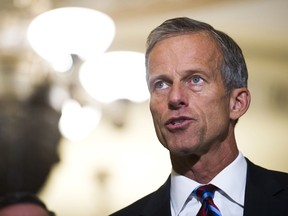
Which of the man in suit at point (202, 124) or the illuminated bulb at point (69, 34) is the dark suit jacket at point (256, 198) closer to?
the man in suit at point (202, 124)

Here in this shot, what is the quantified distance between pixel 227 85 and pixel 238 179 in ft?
0.62

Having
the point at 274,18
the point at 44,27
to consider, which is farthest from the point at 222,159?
the point at 44,27

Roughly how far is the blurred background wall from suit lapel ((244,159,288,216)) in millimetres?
581

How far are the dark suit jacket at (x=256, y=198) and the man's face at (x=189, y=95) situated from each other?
11cm

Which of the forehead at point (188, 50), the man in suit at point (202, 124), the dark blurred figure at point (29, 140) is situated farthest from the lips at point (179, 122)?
the dark blurred figure at point (29, 140)

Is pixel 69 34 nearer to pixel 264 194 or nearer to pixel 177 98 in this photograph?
pixel 177 98

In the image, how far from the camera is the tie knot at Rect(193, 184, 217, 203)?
3.28 feet

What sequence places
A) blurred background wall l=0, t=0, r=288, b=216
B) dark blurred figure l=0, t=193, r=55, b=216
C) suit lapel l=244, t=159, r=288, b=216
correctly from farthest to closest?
blurred background wall l=0, t=0, r=288, b=216 < dark blurred figure l=0, t=193, r=55, b=216 < suit lapel l=244, t=159, r=288, b=216

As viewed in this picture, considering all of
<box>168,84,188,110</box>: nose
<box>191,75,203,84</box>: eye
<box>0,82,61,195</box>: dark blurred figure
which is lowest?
<box>0,82,61,195</box>: dark blurred figure

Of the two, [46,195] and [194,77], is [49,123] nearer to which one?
[46,195]

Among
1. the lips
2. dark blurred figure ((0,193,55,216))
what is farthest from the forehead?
dark blurred figure ((0,193,55,216))

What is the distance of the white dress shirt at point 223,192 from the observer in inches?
39.4

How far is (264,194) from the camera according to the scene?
988 millimetres

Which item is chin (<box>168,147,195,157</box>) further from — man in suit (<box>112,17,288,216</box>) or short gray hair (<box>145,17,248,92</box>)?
short gray hair (<box>145,17,248,92</box>)
